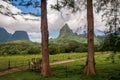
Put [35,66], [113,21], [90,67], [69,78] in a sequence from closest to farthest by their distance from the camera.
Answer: [69,78] → [90,67] → [113,21] → [35,66]

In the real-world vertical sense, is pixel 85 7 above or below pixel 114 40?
above

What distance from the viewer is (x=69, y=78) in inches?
1108

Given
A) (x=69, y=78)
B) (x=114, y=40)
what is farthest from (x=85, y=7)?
(x=69, y=78)

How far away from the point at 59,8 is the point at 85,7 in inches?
121

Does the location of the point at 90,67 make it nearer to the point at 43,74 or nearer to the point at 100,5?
the point at 43,74

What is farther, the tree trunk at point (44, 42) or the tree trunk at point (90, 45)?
the tree trunk at point (44, 42)

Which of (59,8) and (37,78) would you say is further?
(59,8)

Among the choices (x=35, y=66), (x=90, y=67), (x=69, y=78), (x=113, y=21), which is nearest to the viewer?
(x=69, y=78)

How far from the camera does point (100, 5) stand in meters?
33.6

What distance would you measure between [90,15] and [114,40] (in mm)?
3694

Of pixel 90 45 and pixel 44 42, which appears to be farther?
pixel 44 42

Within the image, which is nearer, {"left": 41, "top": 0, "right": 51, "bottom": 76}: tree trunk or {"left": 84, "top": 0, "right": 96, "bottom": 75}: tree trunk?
{"left": 84, "top": 0, "right": 96, "bottom": 75}: tree trunk

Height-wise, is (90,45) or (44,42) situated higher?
(44,42)

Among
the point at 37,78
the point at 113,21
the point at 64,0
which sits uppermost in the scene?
the point at 64,0
